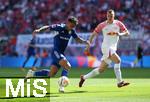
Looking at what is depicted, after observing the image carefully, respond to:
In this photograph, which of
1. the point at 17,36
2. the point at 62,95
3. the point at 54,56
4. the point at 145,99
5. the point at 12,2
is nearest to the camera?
the point at 145,99

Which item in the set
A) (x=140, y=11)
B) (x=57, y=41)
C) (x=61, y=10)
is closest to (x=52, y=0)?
(x=61, y=10)

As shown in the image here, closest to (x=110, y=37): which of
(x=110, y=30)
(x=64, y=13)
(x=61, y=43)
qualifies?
(x=110, y=30)

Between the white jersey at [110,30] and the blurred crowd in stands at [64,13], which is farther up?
the blurred crowd in stands at [64,13]

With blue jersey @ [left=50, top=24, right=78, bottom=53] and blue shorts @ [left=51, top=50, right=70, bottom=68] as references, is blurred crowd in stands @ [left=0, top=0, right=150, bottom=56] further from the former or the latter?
blue shorts @ [left=51, top=50, right=70, bottom=68]

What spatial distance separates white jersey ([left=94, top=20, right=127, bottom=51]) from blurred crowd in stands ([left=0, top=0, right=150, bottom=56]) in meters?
21.2

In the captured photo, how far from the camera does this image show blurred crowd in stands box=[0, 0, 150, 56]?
4088 cm

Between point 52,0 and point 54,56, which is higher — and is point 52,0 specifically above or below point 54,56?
above

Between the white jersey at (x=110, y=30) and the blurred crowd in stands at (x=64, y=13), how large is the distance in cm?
2119

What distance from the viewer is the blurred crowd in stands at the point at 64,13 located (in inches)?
1609

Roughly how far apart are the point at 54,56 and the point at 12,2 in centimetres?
2951

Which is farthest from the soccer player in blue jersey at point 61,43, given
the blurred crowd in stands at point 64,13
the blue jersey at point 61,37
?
the blurred crowd in stands at point 64,13

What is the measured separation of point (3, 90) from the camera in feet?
52.0

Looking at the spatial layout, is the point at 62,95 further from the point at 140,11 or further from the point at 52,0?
the point at 52,0

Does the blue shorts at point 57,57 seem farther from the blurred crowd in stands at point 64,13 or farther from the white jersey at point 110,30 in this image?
the blurred crowd in stands at point 64,13
